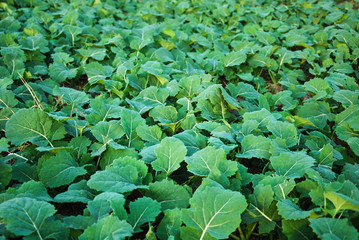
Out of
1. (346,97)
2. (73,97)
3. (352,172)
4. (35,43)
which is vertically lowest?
(352,172)

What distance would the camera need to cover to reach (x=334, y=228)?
1.33m

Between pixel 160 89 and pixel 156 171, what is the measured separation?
1082 millimetres

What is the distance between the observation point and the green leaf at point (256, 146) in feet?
6.49

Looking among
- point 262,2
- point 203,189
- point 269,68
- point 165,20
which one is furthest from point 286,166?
point 262,2

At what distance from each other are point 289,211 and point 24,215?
4.42ft

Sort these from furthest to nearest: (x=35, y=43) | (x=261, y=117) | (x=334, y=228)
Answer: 1. (x=35, y=43)
2. (x=261, y=117)
3. (x=334, y=228)

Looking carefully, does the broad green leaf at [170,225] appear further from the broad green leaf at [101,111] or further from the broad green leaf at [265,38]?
the broad green leaf at [265,38]

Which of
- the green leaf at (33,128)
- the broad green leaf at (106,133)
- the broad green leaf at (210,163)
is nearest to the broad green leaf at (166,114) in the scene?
the broad green leaf at (106,133)

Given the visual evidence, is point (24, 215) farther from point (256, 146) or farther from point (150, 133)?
point (256, 146)

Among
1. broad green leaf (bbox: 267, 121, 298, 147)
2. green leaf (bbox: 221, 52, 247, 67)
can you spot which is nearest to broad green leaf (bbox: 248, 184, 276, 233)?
broad green leaf (bbox: 267, 121, 298, 147)

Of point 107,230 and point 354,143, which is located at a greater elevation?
point 107,230

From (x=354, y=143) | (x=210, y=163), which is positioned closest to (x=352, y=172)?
(x=354, y=143)

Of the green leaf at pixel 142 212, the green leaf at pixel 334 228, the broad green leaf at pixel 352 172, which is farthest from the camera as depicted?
the broad green leaf at pixel 352 172

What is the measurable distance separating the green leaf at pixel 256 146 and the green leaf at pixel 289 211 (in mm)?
490
